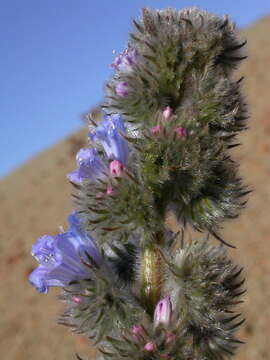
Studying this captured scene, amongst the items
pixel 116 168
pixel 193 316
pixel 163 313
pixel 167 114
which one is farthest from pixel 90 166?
pixel 193 316

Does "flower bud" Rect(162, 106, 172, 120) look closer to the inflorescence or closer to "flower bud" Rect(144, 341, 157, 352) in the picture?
the inflorescence

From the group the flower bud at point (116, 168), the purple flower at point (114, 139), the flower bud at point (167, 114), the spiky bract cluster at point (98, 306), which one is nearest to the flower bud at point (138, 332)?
the spiky bract cluster at point (98, 306)

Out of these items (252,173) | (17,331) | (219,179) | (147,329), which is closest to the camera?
(147,329)

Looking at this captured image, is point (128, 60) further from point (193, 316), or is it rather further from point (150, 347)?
point (150, 347)

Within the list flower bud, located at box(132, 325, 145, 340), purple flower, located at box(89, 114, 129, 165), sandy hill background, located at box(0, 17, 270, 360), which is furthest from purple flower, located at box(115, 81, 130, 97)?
sandy hill background, located at box(0, 17, 270, 360)

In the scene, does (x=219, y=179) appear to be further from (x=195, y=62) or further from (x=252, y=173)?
(x=252, y=173)

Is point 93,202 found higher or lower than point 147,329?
higher

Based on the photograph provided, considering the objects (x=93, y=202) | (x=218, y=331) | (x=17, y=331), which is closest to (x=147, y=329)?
(x=218, y=331)
